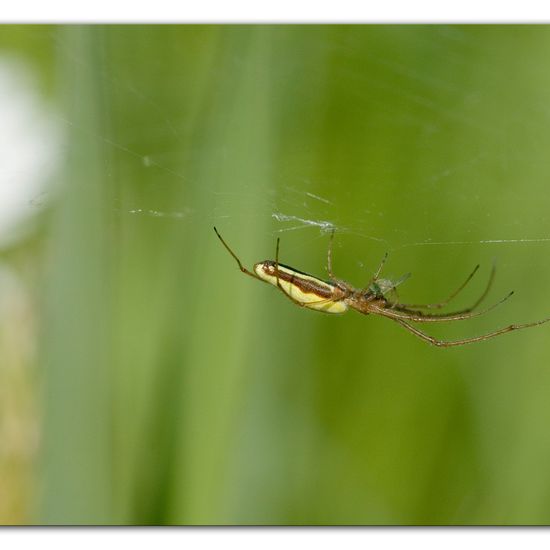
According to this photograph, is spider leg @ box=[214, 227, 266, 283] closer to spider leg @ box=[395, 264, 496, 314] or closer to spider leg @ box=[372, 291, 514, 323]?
spider leg @ box=[372, 291, 514, 323]

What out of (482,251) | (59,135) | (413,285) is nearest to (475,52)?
Result: (482,251)

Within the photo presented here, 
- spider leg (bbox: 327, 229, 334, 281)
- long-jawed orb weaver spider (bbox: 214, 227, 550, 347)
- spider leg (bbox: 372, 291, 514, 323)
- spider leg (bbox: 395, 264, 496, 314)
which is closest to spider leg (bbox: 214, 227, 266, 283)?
long-jawed orb weaver spider (bbox: 214, 227, 550, 347)

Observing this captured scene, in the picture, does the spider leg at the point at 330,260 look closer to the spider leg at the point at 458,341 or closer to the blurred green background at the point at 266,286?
the blurred green background at the point at 266,286

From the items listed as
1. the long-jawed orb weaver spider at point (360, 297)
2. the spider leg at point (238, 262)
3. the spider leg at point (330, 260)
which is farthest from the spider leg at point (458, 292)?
the spider leg at point (238, 262)

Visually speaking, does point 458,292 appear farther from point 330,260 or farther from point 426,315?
point 330,260

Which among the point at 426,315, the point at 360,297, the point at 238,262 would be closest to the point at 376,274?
the point at 360,297
